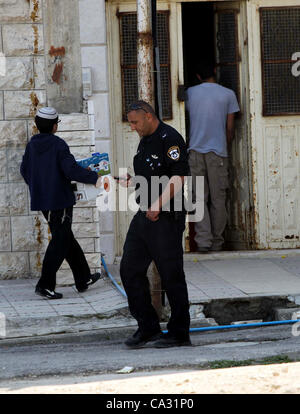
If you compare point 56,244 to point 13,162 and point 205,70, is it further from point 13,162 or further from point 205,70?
point 205,70

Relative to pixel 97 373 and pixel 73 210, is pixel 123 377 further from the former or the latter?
pixel 73 210

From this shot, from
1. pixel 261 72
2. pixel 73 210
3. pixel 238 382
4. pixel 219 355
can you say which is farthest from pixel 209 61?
pixel 238 382

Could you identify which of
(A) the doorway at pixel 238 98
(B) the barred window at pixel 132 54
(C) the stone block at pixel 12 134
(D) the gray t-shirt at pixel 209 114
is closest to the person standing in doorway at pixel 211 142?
(D) the gray t-shirt at pixel 209 114

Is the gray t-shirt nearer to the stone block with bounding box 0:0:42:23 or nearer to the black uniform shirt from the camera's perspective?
the stone block with bounding box 0:0:42:23

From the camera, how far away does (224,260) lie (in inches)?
416

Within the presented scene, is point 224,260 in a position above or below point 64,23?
below

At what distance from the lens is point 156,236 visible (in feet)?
23.6

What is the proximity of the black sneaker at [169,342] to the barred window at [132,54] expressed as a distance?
3760mm

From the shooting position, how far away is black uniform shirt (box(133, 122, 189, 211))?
23.3ft

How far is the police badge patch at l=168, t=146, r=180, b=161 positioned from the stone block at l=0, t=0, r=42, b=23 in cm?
319

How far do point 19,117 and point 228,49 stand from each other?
2.71 metres

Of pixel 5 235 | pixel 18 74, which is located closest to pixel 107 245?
pixel 5 235

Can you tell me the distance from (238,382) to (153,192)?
198 cm

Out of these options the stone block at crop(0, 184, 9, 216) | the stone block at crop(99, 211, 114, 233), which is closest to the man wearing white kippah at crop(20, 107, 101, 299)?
the stone block at crop(0, 184, 9, 216)
